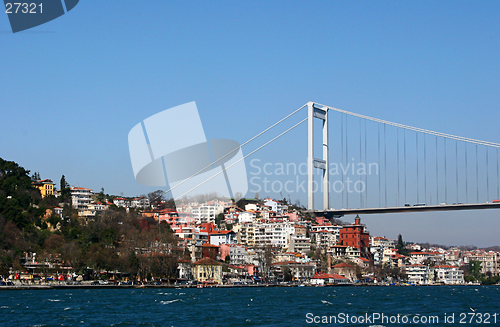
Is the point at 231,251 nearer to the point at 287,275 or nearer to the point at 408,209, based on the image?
the point at 287,275

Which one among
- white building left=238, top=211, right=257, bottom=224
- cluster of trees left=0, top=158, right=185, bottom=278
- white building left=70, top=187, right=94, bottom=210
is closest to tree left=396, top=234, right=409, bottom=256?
white building left=238, top=211, right=257, bottom=224

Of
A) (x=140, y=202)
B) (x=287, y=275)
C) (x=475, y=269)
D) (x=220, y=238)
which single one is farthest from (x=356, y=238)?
(x=140, y=202)

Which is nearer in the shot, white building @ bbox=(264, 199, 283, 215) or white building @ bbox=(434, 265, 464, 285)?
white building @ bbox=(434, 265, 464, 285)

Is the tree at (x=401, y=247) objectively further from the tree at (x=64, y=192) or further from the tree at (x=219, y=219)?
the tree at (x=64, y=192)

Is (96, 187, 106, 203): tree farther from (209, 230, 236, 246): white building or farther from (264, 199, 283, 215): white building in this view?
(264, 199, 283, 215): white building

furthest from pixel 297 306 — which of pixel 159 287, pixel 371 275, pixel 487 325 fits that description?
pixel 371 275

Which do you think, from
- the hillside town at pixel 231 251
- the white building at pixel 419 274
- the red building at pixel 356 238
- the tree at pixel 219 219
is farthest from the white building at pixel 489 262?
the tree at pixel 219 219

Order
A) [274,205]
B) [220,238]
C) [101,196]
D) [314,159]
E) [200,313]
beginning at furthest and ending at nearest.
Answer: [274,205], [101,196], [220,238], [314,159], [200,313]
